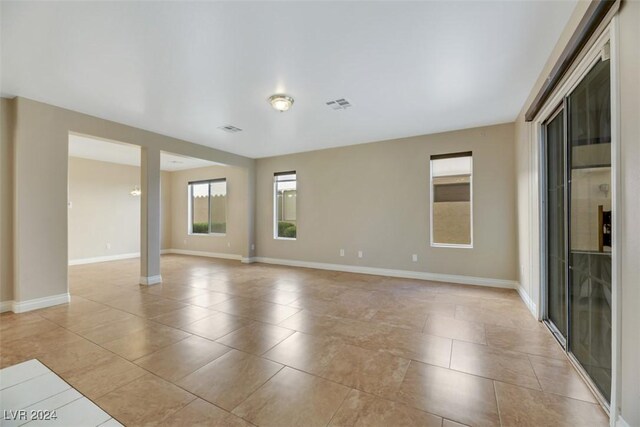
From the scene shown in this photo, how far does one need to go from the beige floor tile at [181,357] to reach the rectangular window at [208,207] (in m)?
→ 5.80

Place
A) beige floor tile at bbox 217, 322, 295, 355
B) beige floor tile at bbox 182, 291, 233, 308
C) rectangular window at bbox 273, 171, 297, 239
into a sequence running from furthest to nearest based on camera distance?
rectangular window at bbox 273, 171, 297, 239, beige floor tile at bbox 182, 291, 233, 308, beige floor tile at bbox 217, 322, 295, 355

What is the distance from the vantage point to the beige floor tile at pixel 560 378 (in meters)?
1.83

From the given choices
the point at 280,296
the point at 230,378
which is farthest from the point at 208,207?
Answer: the point at 230,378

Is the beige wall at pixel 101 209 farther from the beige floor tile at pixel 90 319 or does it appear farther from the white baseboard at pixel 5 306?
the beige floor tile at pixel 90 319

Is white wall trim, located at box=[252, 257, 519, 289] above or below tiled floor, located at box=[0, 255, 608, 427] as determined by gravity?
above

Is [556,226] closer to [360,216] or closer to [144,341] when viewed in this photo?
[360,216]

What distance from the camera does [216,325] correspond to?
3004mm

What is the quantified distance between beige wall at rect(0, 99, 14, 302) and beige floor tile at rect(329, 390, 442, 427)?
458 cm

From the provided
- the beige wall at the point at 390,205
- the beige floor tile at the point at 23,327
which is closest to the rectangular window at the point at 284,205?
the beige wall at the point at 390,205

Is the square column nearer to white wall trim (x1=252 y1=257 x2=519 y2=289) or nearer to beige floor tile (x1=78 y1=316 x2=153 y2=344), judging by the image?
beige floor tile (x1=78 y1=316 x2=153 y2=344)

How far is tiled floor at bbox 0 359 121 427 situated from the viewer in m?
1.61

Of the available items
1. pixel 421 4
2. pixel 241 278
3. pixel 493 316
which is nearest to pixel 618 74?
pixel 421 4

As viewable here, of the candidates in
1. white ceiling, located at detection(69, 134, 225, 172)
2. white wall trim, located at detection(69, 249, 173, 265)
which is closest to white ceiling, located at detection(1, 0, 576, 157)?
white ceiling, located at detection(69, 134, 225, 172)

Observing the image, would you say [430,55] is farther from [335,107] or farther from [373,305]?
[373,305]
